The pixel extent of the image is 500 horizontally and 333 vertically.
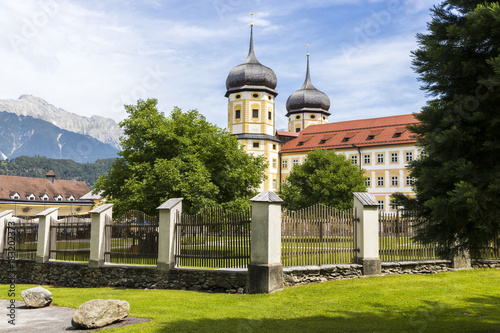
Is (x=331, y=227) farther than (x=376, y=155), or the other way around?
(x=376, y=155)

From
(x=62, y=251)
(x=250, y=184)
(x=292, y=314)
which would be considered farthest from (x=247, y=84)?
(x=292, y=314)

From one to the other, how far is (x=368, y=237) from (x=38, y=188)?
288ft

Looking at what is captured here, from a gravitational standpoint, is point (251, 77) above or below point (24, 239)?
above

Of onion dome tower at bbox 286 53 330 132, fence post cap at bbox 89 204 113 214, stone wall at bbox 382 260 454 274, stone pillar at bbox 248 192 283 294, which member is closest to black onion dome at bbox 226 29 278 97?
onion dome tower at bbox 286 53 330 132

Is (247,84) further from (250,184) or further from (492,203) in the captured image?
(492,203)

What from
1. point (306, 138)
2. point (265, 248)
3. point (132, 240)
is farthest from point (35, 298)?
point (306, 138)

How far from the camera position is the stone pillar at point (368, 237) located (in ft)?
46.4

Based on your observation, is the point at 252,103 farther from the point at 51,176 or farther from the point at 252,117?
the point at 51,176

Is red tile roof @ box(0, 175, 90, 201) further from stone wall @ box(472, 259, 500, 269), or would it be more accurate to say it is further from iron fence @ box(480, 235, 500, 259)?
iron fence @ box(480, 235, 500, 259)

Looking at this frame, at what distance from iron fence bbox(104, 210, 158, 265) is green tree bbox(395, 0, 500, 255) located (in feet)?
31.6

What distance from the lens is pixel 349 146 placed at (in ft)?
217

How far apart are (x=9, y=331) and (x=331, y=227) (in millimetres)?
8938

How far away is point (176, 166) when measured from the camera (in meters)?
20.7

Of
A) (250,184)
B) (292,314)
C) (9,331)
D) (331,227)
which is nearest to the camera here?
(9,331)
